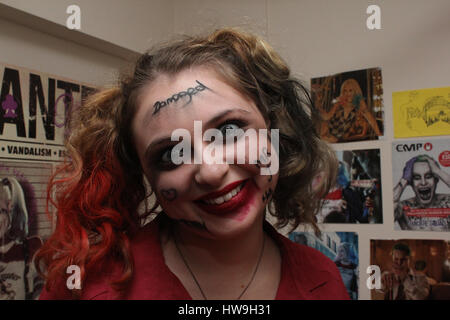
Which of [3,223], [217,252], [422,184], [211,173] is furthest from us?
[422,184]

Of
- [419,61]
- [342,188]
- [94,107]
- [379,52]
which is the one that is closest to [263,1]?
[379,52]

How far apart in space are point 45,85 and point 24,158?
0.20 m

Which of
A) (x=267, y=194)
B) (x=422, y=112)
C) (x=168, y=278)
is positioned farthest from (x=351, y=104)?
(x=168, y=278)

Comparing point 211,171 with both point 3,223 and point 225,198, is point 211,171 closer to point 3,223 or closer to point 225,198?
point 225,198

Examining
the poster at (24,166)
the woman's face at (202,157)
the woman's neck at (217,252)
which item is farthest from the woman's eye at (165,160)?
the poster at (24,166)

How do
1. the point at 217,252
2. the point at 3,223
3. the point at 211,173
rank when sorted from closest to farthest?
the point at 211,173, the point at 217,252, the point at 3,223

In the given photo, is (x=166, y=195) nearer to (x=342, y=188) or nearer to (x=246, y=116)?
(x=246, y=116)

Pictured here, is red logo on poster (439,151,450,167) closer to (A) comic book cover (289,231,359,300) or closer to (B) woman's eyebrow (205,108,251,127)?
(A) comic book cover (289,231,359,300)

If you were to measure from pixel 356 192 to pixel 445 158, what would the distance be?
24 centimetres

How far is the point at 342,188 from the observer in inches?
47.1

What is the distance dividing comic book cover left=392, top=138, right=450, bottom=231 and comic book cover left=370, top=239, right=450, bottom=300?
5 cm

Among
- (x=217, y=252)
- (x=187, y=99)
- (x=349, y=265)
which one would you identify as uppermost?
(x=187, y=99)

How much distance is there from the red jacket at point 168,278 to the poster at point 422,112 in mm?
505

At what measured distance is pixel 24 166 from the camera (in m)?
0.99
